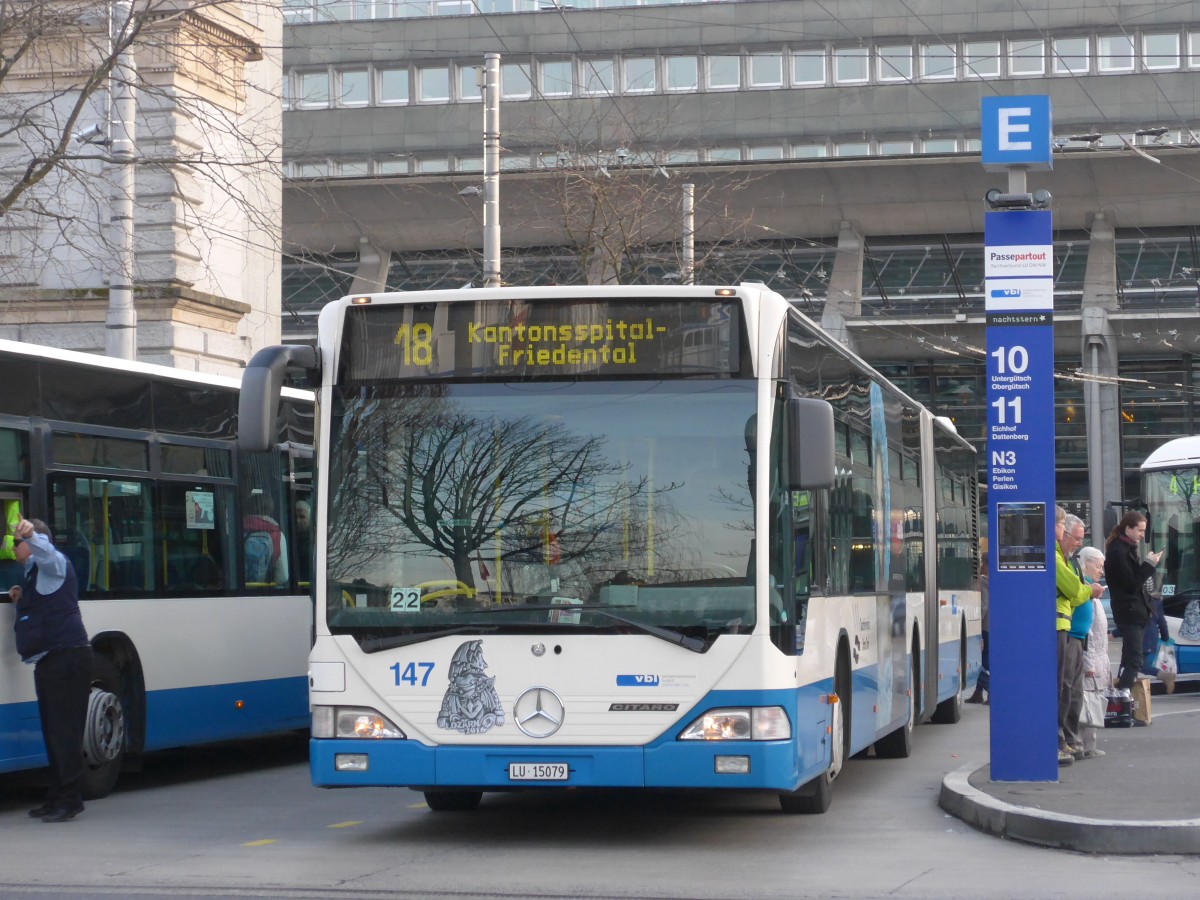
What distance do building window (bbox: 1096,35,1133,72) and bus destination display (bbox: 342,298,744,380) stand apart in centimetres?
3384

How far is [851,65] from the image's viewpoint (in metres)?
42.0

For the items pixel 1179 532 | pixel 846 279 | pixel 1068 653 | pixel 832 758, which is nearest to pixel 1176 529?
pixel 1179 532

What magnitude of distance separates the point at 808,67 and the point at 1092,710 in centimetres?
3108

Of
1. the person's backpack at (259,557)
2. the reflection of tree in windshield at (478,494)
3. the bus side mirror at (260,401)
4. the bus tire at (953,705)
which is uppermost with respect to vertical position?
the bus side mirror at (260,401)

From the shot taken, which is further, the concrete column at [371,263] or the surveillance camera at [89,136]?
the concrete column at [371,263]

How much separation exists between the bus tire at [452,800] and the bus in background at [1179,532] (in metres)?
13.4

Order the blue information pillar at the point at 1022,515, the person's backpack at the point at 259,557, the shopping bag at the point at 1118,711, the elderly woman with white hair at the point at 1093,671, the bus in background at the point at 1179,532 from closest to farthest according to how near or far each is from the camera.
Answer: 1. the blue information pillar at the point at 1022,515
2. the elderly woman with white hair at the point at 1093,671
3. the person's backpack at the point at 259,557
4. the shopping bag at the point at 1118,711
5. the bus in background at the point at 1179,532

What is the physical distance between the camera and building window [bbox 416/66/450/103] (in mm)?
43281

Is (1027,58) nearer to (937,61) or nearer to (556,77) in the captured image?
(937,61)

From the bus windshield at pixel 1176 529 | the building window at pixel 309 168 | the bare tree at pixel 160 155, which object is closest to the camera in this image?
the bare tree at pixel 160 155

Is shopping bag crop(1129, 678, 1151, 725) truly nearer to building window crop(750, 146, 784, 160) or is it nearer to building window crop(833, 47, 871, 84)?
building window crop(750, 146, 784, 160)

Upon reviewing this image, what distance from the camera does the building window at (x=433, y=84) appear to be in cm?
4328

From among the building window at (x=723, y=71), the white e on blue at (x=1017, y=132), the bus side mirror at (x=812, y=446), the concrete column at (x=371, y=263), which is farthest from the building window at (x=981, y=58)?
the bus side mirror at (x=812, y=446)

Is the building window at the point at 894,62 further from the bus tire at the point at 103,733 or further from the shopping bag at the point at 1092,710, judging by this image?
the bus tire at the point at 103,733
